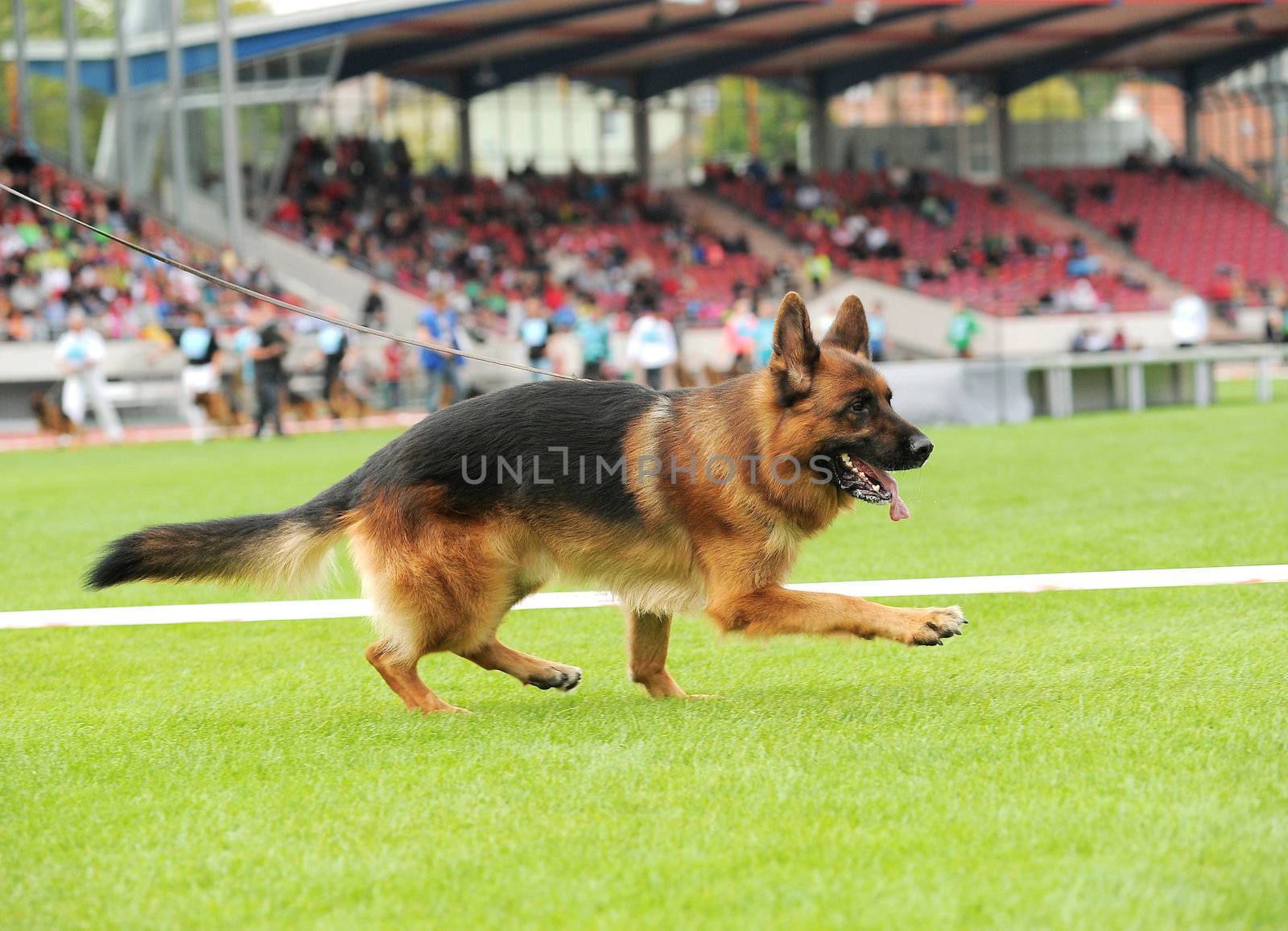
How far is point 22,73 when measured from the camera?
116ft

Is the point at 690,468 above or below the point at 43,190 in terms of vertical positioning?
below

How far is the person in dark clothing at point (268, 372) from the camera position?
2097 cm

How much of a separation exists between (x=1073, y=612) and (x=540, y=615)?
8.55 ft

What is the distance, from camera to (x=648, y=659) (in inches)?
211

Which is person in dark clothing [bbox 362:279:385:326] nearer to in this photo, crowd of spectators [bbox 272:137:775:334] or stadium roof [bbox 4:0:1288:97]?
crowd of spectators [bbox 272:137:775:334]

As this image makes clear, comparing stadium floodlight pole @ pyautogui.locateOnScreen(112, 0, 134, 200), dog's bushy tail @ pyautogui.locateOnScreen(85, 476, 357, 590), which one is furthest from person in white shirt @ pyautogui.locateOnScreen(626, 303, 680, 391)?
dog's bushy tail @ pyautogui.locateOnScreen(85, 476, 357, 590)

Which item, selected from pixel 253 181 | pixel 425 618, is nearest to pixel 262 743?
pixel 425 618

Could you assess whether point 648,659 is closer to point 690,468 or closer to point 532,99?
point 690,468

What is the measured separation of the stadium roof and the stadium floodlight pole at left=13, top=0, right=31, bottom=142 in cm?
140

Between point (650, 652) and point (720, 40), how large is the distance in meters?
37.7

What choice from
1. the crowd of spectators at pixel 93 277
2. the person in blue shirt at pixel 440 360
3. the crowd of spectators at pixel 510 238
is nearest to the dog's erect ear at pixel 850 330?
the person in blue shirt at pixel 440 360

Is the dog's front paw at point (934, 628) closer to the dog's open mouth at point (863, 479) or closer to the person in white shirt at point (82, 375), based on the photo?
the dog's open mouth at point (863, 479)

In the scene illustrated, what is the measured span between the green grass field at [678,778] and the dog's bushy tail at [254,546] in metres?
0.49

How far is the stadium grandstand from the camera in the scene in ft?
98.3
